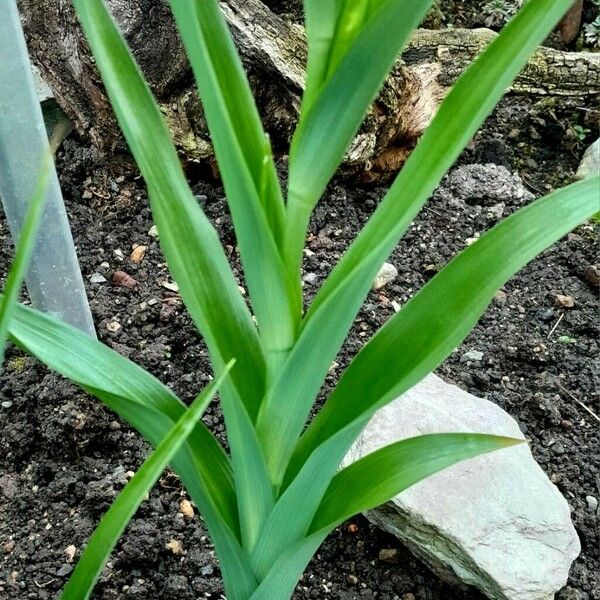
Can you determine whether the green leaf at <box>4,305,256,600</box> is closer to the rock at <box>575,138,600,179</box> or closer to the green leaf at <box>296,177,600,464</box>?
the green leaf at <box>296,177,600,464</box>

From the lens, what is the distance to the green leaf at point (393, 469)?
79 cm

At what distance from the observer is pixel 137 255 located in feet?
5.48

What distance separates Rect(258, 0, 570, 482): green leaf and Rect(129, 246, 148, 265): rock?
90cm

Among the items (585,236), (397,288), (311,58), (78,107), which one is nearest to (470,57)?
(585,236)

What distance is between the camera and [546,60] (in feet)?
7.05

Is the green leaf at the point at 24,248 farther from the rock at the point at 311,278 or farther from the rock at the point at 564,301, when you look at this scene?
the rock at the point at 564,301

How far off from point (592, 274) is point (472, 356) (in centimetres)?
35

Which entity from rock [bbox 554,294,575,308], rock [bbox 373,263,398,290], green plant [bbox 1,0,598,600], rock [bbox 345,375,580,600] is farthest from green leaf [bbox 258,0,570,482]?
rock [bbox 554,294,575,308]

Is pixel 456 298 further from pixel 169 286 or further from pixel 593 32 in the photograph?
pixel 593 32

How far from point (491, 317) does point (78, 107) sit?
0.90m

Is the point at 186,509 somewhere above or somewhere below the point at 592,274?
below

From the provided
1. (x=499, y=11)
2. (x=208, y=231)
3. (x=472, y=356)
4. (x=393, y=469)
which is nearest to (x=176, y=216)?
(x=208, y=231)

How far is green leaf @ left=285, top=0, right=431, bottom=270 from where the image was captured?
2.19 feet

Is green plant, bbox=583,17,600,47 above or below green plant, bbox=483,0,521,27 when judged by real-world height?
below
